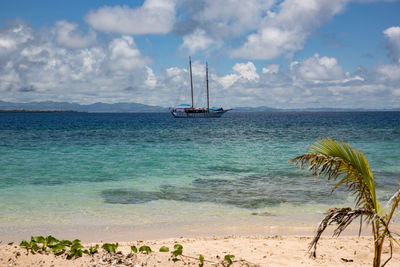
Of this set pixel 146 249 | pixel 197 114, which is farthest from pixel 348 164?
pixel 197 114

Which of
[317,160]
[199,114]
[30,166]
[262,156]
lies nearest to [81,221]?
[317,160]

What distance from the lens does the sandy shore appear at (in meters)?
6.36

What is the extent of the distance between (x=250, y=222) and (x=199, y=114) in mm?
119959

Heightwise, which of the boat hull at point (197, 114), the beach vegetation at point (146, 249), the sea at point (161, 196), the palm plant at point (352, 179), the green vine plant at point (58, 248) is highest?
the boat hull at point (197, 114)

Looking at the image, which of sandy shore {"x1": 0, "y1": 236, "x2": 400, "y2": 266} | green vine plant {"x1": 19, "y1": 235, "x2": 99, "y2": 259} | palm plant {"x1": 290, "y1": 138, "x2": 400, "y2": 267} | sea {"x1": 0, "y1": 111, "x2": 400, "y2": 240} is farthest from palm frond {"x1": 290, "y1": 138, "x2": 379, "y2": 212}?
sea {"x1": 0, "y1": 111, "x2": 400, "y2": 240}

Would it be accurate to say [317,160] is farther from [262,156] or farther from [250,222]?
[262,156]

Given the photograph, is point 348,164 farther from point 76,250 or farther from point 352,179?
point 76,250

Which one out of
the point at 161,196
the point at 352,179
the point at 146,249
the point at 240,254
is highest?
the point at 352,179

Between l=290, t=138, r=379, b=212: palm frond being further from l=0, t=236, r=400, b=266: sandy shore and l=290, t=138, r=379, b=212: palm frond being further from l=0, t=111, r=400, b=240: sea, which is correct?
l=0, t=111, r=400, b=240: sea

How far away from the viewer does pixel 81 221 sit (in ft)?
35.1

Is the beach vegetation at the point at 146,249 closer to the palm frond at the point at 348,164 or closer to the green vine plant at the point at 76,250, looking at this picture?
the green vine plant at the point at 76,250

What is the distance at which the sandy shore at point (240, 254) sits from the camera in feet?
20.9

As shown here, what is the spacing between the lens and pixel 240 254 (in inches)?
297

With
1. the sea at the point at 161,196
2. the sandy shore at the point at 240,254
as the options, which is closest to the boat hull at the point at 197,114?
the sea at the point at 161,196
